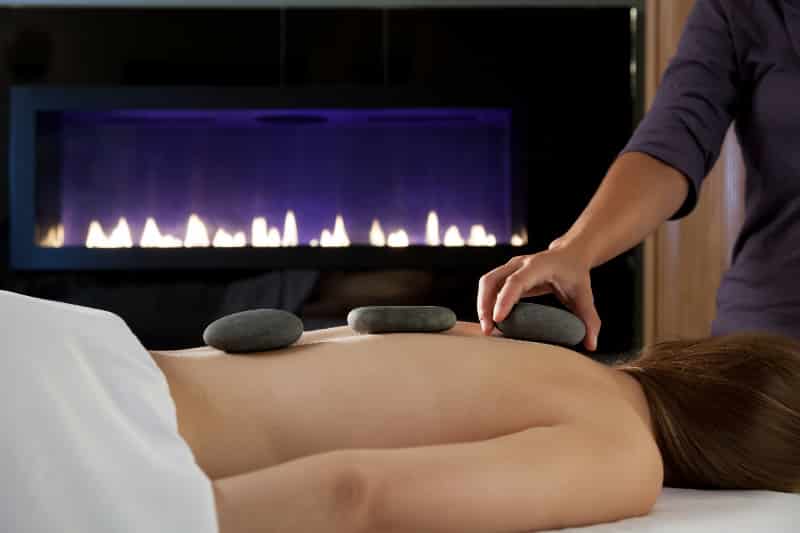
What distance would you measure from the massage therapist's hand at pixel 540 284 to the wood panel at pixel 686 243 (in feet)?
5.80

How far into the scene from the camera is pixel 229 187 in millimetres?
3371

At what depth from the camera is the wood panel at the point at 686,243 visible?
2.90 meters

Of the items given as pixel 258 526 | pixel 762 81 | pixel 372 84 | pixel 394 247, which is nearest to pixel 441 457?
pixel 258 526

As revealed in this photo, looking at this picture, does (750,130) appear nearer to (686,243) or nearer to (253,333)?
(253,333)

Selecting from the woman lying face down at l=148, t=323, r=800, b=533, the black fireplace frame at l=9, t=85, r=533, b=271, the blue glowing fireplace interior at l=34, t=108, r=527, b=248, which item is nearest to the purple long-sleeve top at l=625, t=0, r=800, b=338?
the woman lying face down at l=148, t=323, r=800, b=533

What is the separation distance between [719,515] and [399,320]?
1.34ft

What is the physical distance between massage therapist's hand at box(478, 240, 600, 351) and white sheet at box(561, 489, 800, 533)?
227 millimetres

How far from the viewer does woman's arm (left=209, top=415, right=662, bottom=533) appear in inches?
30.3

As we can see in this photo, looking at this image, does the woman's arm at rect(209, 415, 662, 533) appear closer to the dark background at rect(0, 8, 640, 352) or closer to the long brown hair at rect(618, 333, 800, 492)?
the long brown hair at rect(618, 333, 800, 492)

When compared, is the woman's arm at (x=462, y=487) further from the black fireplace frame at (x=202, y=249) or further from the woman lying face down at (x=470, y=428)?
the black fireplace frame at (x=202, y=249)

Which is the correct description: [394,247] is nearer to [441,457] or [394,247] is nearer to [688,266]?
[688,266]

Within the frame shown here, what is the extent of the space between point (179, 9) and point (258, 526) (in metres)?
2.82

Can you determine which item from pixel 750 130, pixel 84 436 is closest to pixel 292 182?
pixel 750 130

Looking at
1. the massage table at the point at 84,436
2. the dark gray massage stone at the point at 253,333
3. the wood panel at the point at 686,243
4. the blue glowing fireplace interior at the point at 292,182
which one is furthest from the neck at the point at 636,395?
the blue glowing fireplace interior at the point at 292,182
